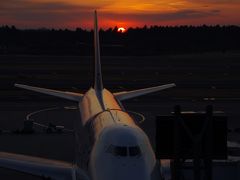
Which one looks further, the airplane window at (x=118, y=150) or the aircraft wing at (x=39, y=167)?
the aircraft wing at (x=39, y=167)

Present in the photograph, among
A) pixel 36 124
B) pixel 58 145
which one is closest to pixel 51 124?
pixel 36 124

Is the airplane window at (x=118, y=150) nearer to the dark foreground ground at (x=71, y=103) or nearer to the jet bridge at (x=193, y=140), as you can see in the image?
the jet bridge at (x=193, y=140)

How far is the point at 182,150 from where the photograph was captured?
21.5 metres

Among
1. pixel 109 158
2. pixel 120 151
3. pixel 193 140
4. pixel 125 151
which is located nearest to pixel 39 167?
pixel 109 158

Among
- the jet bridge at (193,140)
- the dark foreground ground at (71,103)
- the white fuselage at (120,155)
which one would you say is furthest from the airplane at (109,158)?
the dark foreground ground at (71,103)

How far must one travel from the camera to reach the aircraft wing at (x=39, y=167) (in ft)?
81.2

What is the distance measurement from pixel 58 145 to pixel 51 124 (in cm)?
669

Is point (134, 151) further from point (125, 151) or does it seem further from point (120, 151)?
point (120, 151)

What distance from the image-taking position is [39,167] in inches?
1013

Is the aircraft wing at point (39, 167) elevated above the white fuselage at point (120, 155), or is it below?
below

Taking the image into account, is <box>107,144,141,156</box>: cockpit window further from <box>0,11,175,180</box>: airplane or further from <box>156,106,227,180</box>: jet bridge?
<box>156,106,227,180</box>: jet bridge

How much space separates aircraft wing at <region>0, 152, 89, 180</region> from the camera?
24736 millimetres

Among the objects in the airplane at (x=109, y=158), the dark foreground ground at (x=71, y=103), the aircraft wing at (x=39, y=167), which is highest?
the airplane at (x=109, y=158)

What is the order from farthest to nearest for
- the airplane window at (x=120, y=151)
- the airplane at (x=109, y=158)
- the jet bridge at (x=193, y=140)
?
the jet bridge at (x=193, y=140) → the airplane window at (x=120, y=151) → the airplane at (x=109, y=158)
